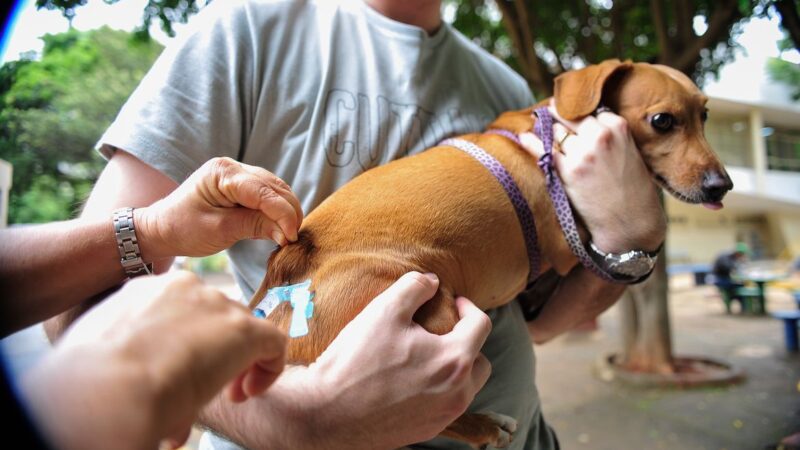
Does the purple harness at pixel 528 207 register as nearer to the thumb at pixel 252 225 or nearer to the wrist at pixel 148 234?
the thumb at pixel 252 225

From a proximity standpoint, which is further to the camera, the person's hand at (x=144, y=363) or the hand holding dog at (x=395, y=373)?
the hand holding dog at (x=395, y=373)

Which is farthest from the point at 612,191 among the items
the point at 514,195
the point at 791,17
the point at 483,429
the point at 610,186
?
the point at 791,17

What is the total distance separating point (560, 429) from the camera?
181 inches

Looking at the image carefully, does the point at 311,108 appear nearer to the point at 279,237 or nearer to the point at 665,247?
the point at 279,237

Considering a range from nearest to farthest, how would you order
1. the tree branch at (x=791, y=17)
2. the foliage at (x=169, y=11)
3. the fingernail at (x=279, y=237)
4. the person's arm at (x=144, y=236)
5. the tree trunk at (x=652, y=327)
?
the person's arm at (x=144, y=236) < the fingernail at (x=279, y=237) < the tree branch at (x=791, y=17) < the foliage at (x=169, y=11) < the tree trunk at (x=652, y=327)

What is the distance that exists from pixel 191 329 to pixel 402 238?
744 millimetres

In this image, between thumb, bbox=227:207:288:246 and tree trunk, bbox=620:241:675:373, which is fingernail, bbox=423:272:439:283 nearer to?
thumb, bbox=227:207:288:246

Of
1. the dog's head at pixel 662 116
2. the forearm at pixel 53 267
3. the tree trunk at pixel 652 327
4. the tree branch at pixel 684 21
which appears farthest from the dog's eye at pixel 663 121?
the tree trunk at pixel 652 327

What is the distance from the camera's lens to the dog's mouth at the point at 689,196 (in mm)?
1595

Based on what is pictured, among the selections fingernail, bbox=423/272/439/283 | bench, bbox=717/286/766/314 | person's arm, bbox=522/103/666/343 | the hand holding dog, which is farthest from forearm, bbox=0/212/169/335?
bench, bbox=717/286/766/314

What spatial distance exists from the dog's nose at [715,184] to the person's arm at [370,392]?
1.11 meters

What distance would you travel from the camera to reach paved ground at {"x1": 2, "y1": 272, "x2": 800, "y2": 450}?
2959mm

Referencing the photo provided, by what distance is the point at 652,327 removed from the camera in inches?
226

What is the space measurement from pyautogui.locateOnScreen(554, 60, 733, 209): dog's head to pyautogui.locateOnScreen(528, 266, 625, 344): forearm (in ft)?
1.39
